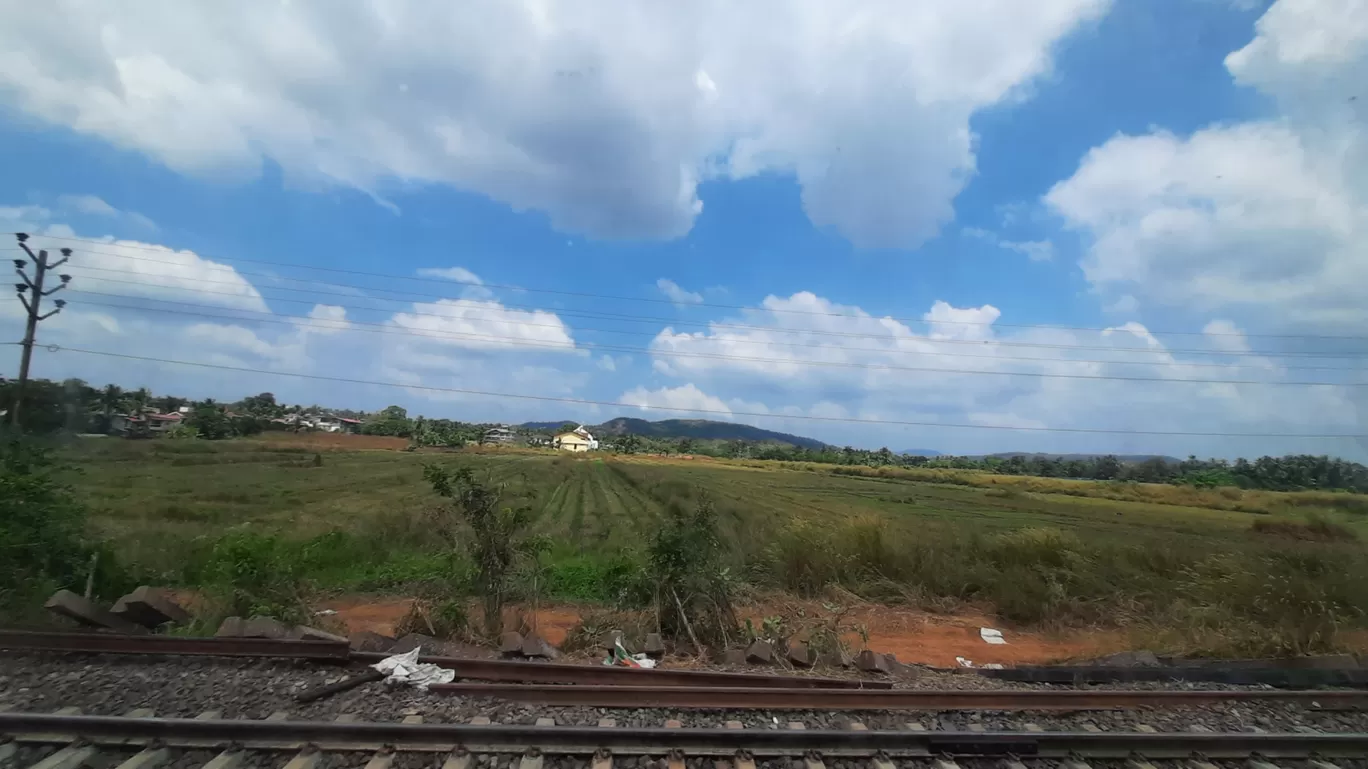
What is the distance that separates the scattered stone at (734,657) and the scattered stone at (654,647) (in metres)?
0.76

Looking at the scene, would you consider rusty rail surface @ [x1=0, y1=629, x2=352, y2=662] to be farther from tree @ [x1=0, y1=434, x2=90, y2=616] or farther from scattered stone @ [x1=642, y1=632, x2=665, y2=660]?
scattered stone @ [x1=642, y1=632, x2=665, y2=660]

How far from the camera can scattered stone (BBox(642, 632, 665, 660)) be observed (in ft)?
25.2

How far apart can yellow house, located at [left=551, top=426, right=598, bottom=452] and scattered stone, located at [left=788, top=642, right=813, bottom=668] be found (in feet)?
147

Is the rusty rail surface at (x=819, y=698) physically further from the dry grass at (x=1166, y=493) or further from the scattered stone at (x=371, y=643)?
the dry grass at (x=1166, y=493)

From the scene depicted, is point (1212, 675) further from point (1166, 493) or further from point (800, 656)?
point (1166, 493)

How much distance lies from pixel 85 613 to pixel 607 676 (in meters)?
5.71

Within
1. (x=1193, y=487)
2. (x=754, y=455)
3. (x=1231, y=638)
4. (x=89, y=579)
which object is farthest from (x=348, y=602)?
(x=754, y=455)

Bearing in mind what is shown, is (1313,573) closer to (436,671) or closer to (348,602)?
(436,671)

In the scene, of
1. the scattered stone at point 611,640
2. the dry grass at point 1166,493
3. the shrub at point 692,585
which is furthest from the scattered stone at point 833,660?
the dry grass at point 1166,493

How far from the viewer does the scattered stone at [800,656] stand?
7.63m

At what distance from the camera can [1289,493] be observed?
2186cm

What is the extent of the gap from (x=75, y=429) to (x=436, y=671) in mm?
12105

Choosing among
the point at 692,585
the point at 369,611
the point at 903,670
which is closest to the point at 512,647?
the point at 692,585


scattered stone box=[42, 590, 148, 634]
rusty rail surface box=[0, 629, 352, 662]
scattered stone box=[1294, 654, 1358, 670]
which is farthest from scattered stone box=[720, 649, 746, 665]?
scattered stone box=[1294, 654, 1358, 670]
